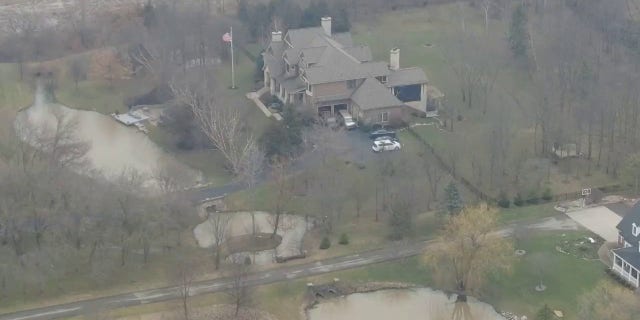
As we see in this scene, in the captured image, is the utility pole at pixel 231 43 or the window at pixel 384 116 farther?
the utility pole at pixel 231 43

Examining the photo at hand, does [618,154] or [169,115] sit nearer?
[618,154]

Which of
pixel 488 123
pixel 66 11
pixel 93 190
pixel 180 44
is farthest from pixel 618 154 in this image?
pixel 66 11

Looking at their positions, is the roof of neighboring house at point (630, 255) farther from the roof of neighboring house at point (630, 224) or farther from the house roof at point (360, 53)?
the house roof at point (360, 53)

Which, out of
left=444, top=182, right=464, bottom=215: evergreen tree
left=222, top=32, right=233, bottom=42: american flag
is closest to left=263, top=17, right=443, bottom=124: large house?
left=222, top=32, right=233, bottom=42: american flag

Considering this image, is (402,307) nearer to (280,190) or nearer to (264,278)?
(264,278)

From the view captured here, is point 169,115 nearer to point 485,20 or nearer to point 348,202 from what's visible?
point 348,202

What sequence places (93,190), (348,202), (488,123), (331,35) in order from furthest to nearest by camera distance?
(331,35) → (488,123) → (348,202) → (93,190)

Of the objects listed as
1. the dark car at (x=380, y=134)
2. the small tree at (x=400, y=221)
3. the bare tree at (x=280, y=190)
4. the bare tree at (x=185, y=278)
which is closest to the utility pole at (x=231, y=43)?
the dark car at (x=380, y=134)
